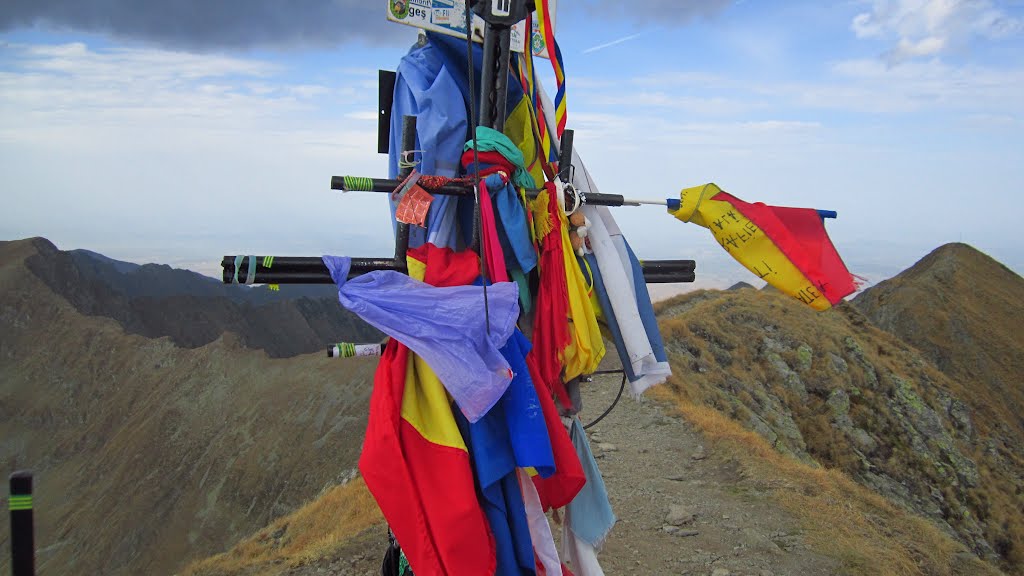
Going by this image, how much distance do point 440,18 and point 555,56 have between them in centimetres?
50

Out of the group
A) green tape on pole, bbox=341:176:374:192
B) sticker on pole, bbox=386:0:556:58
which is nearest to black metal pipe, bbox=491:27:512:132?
sticker on pole, bbox=386:0:556:58

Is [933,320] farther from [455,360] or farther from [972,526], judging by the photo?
[455,360]

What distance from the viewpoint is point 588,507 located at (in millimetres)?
2797

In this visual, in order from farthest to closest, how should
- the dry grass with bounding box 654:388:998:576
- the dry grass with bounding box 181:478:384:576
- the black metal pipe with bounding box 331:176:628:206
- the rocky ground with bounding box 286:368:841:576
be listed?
the dry grass with bounding box 654:388:998:576, the dry grass with bounding box 181:478:384:576, the rocky ground with bounding box 286:368:841:576, the black metal pipe with bounding box 331:176:628:206

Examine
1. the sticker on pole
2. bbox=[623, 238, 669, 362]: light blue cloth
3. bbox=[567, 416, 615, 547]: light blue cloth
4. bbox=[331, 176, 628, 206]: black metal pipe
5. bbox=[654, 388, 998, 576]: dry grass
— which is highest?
the sticker on pole

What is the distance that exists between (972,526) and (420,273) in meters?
21.7

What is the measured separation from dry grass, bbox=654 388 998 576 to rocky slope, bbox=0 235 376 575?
1904 centimetres

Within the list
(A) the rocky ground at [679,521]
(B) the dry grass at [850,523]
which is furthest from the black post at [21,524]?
(B) the dry grass at [850,523]

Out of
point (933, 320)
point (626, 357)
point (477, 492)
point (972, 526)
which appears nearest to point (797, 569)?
point (626, 357)

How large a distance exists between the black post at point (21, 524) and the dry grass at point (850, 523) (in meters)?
6.12

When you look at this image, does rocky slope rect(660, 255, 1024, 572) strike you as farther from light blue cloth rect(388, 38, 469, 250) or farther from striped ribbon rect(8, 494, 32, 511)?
striped ribbon rect(8, 494, 32, 511)

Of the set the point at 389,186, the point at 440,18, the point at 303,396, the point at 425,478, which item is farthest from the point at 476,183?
the point at 303,396

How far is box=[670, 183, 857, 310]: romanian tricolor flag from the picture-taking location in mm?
2885

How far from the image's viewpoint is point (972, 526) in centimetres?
1844
